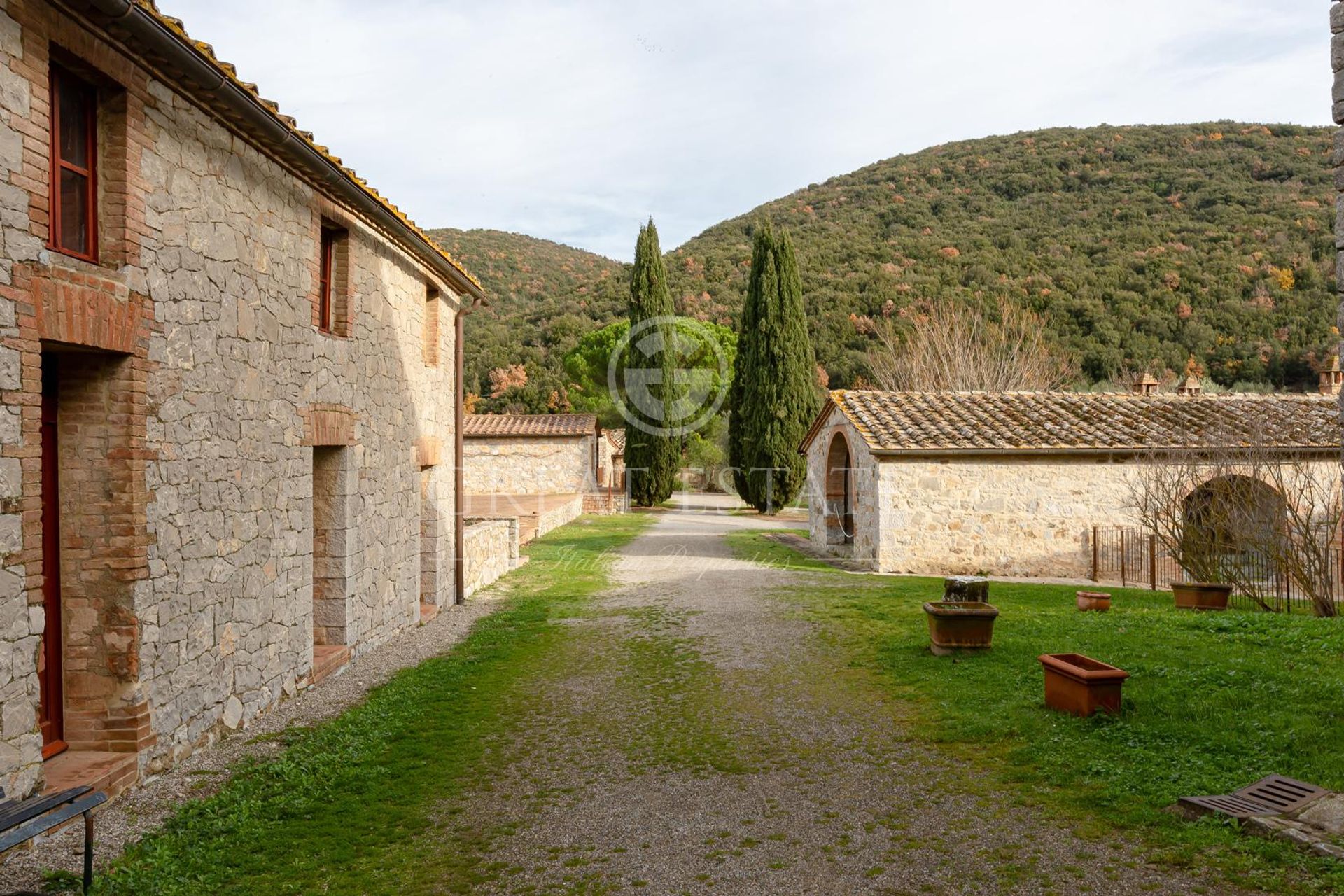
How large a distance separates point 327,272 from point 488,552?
246 inches

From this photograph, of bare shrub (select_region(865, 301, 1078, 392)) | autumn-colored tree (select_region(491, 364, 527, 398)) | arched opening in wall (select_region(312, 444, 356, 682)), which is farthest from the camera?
autumn-colored tree (select_region(491, 364, 527, 398))

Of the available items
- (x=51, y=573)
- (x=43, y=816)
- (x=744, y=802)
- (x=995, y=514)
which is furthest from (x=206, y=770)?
(x=995, y=514)

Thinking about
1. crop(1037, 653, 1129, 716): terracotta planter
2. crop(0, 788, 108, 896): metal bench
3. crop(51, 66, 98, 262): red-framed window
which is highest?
crop(51, 66, 98, 262): red-framed window

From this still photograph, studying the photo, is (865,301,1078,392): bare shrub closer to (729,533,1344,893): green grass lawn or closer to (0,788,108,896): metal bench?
(729,533,1344,893): green grass lawn

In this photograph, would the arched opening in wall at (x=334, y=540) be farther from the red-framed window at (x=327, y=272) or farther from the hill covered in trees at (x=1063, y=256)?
the hill covered in trees at (x=1063, y=256)

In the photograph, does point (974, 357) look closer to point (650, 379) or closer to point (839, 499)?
point (650, 379)

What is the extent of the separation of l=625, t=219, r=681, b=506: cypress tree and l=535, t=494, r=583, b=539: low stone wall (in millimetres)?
2688

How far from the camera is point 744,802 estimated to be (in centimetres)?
478

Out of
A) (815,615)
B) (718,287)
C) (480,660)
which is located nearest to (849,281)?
(718,287)

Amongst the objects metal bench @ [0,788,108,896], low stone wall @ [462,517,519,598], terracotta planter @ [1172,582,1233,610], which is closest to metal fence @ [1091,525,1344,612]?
terracotta planter @ [1172,582,1233,610]

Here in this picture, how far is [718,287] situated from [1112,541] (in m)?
35.6

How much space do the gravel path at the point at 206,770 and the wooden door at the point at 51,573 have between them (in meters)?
0.58

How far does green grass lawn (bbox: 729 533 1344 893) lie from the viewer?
166 inches

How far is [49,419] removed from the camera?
15.4 feet
